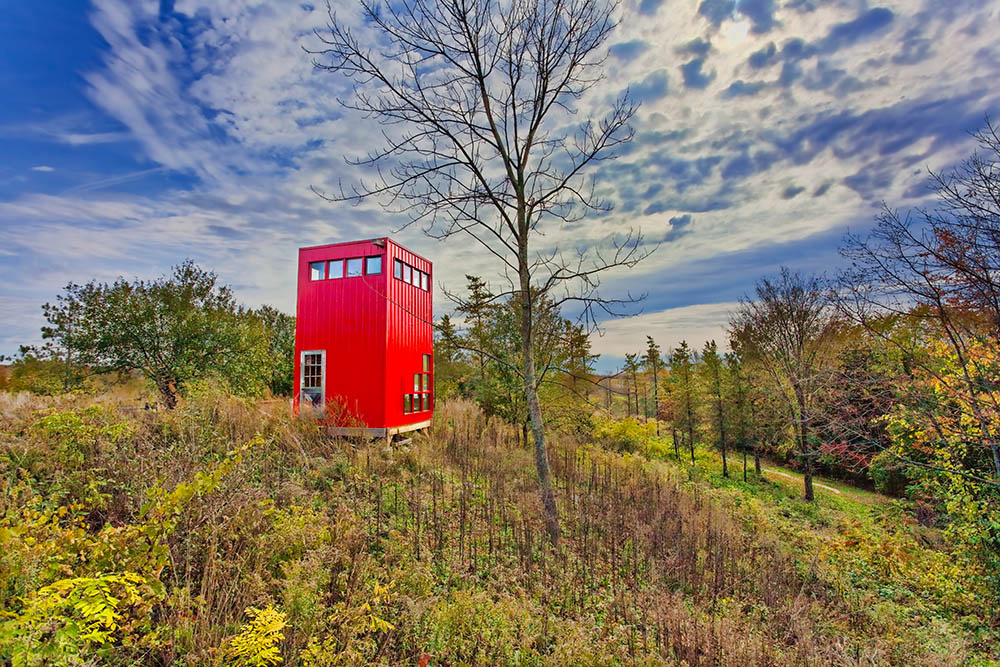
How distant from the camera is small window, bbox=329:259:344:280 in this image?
406 inches

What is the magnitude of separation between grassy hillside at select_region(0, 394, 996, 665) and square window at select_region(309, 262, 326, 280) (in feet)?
11.1

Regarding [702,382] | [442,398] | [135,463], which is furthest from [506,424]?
[135,463]

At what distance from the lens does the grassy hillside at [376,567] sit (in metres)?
2.89

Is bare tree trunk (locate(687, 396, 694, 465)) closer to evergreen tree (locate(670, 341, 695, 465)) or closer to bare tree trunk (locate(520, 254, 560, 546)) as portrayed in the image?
evergreen tree (locate(670, 341, 695, 465))

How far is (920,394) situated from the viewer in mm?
7484

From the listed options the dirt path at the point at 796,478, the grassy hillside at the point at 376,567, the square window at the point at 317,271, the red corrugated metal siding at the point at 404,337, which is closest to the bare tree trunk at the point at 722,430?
the dirt path at the point at 796,478

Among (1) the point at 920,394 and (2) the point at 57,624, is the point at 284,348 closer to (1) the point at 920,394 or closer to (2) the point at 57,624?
(2) the point at 57,624

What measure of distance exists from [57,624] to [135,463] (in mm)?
3087

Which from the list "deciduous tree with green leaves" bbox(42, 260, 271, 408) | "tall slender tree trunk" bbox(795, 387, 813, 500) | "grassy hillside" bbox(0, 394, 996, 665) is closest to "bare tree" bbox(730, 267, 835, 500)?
"tall slender tree trunk" bbox(795, 387, 813, 500)

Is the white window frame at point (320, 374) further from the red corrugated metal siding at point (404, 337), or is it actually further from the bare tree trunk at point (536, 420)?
the bare tree trunk at point (536, 420)

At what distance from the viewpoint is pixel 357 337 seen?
10055 millimetres

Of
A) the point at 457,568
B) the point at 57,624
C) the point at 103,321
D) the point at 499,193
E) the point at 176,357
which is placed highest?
the point at 499,193

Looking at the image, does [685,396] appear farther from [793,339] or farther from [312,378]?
[312,378]

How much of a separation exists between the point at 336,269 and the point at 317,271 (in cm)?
55
